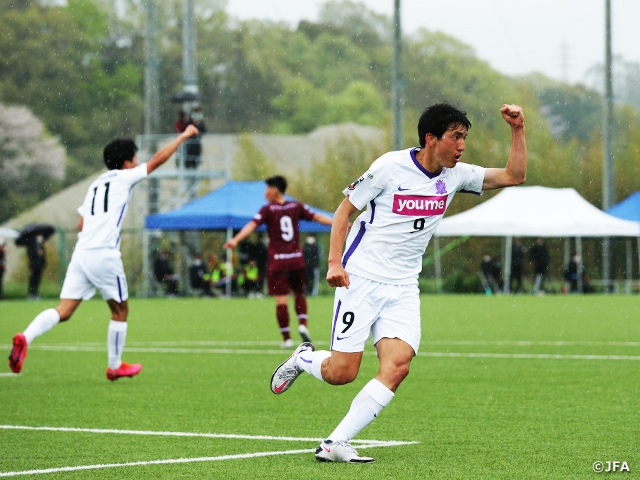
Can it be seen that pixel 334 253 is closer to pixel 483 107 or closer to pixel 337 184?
pixel 337 184

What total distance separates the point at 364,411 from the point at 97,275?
4.74m

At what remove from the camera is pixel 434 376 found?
460 inches

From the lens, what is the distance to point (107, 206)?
1083 cm

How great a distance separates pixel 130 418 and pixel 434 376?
152 inches

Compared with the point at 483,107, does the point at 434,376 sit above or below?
below

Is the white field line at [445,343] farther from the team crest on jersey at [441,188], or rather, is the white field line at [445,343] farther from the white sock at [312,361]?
the team crest on jersey at [441,188]

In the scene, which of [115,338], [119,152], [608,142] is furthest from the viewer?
[608,142]

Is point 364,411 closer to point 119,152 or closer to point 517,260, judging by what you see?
point 119,152

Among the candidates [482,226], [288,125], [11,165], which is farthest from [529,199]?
[288,125]

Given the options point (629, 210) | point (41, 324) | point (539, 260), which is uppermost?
point (629, 210)


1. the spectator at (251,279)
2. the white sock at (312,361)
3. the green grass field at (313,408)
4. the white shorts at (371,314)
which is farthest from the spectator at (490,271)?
the white shorts at (371,314)

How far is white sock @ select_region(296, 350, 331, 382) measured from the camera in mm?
7270

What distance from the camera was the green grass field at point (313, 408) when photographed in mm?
6637

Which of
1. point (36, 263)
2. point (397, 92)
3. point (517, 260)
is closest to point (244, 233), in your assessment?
point (397, 92)
